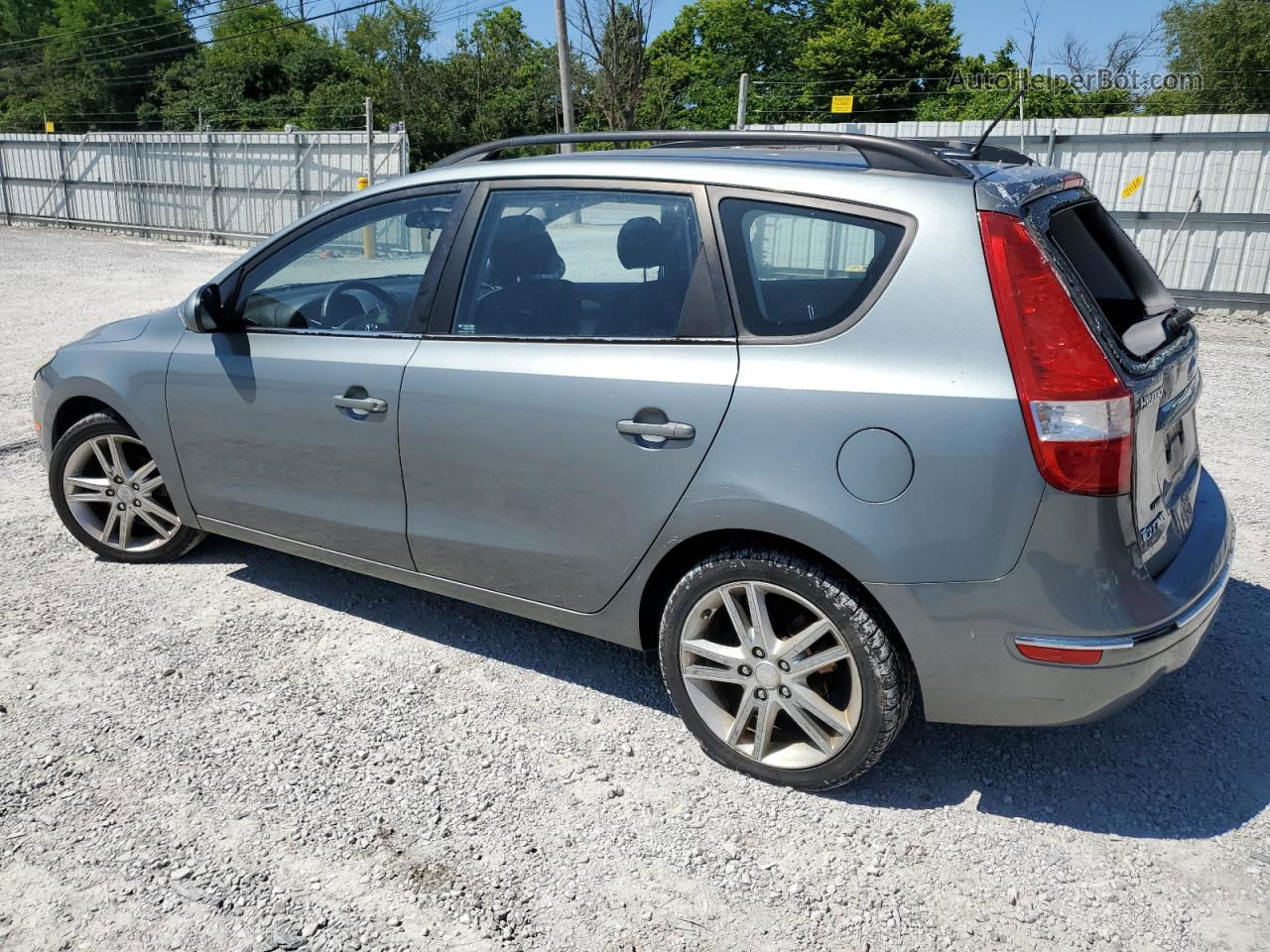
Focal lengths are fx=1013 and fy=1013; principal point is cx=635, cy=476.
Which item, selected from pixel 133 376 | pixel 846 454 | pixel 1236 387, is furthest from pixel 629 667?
pixel 1236 387

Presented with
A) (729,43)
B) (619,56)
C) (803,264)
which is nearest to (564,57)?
(619,56)

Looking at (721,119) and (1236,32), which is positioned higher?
(1236,32)

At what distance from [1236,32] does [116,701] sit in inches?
1540

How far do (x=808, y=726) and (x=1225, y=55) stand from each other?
125 feet

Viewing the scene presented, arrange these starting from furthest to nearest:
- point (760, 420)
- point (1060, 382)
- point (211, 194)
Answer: point (211, 194) < point (760, 420) < point (1060, 382)

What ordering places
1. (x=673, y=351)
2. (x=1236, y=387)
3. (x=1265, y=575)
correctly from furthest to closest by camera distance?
(x=1236, y=387) < (x=1265, y=575) < (x=673, y=351)

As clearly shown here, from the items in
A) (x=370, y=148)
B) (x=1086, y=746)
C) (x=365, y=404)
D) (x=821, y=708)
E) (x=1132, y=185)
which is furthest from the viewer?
(x=370, y=148)

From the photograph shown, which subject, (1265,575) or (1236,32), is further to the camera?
(1236,32)

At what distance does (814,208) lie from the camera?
8.87 feet

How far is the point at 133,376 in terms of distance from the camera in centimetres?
405

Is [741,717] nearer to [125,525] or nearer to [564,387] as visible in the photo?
[564,387]

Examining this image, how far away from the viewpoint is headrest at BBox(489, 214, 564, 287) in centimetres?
328

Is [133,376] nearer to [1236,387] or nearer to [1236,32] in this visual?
[1236,387]

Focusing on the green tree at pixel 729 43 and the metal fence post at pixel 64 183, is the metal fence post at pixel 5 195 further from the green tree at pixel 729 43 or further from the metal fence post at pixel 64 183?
the green tree at pixel 729 43
